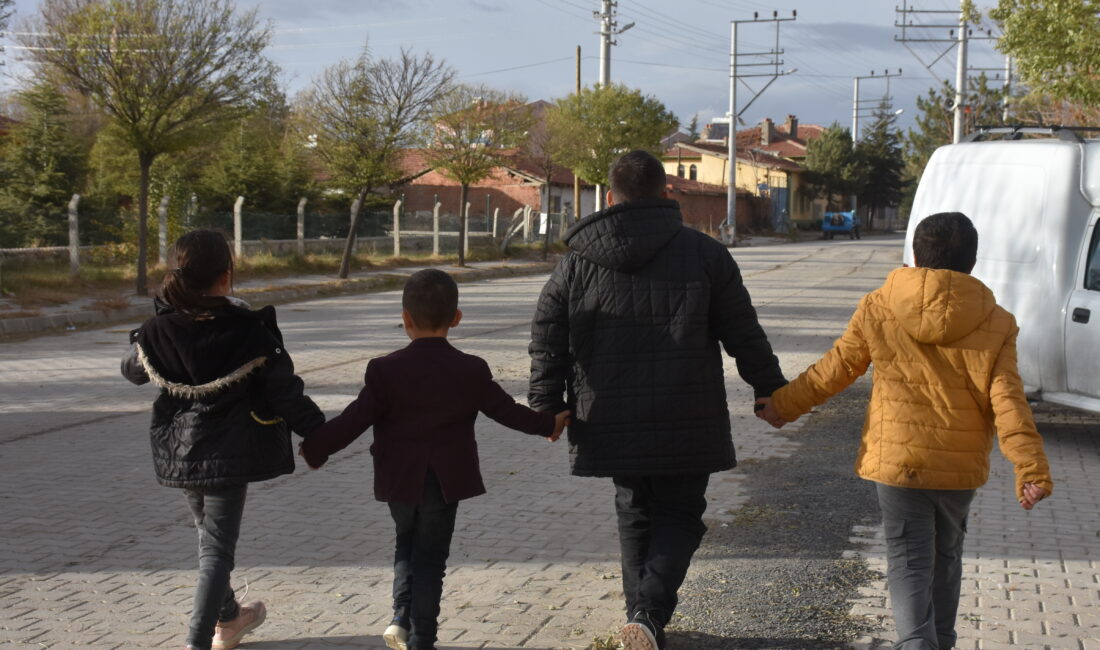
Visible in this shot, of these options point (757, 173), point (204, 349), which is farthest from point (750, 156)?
point (204, 349)

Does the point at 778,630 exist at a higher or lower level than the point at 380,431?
lower

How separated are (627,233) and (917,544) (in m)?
1.39

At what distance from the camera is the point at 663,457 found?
3850 millimetres

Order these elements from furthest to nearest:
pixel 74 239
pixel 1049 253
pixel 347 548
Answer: pixel 74 239 < pixel 1049 253 < pixel 347 548

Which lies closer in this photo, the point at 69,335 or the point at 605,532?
the point at 605,532

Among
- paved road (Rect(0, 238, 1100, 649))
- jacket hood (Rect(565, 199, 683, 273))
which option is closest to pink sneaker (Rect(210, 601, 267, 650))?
paved road (Rect(0, 238, 1100, 649))

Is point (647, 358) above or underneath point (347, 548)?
above

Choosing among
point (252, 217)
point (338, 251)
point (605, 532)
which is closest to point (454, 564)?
point (605, 532)

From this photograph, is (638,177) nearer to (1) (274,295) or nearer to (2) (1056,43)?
(2) (1056,43)

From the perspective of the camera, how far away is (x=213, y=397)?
379 centimetres

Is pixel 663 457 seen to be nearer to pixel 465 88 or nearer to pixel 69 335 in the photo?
pixel 69 335

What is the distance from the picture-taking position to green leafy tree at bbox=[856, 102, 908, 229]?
82.9m

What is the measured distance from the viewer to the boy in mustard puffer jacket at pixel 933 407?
3.63 meters

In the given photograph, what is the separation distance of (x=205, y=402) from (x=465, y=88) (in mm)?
28471
